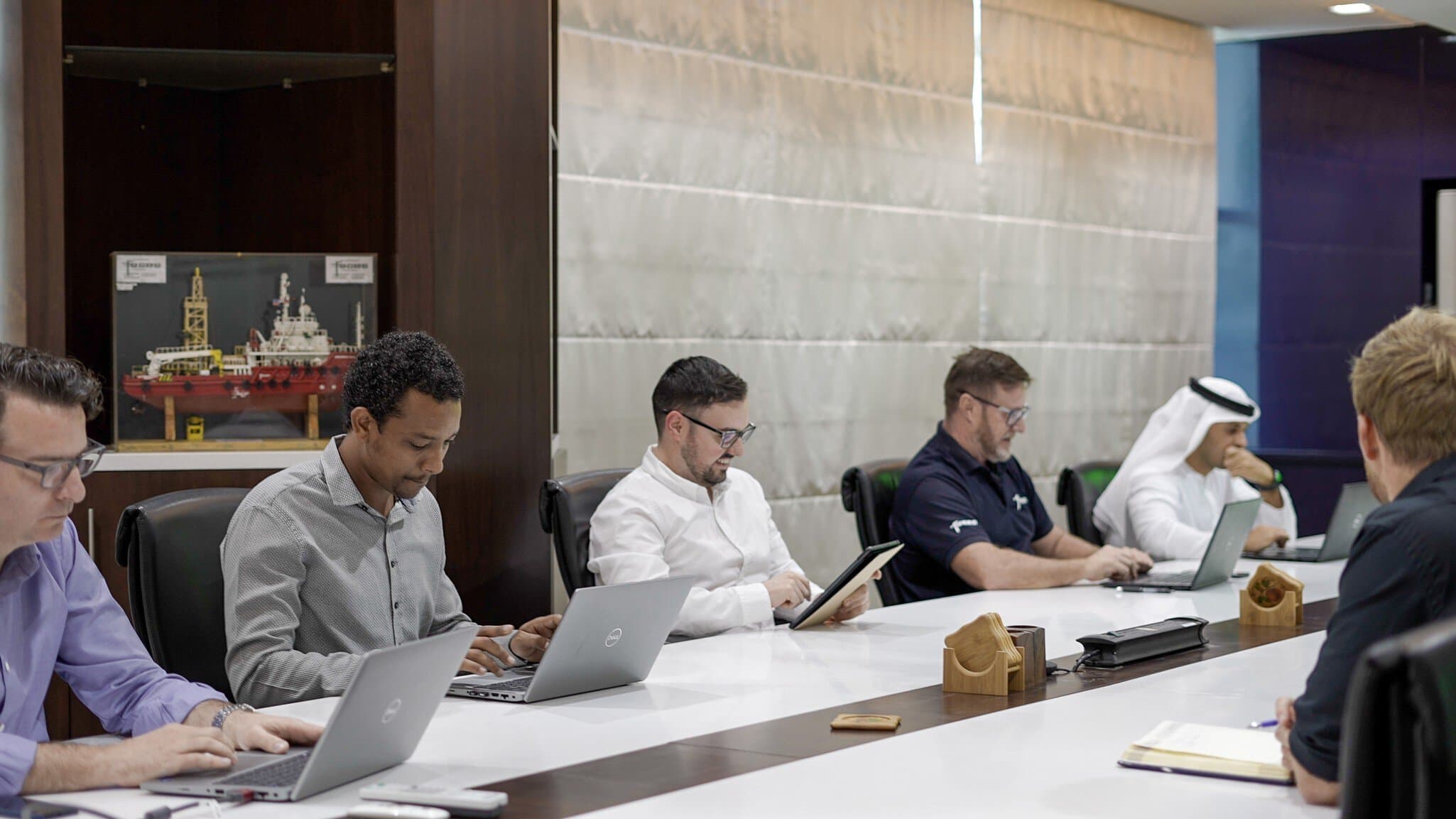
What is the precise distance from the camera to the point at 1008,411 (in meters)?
4.12

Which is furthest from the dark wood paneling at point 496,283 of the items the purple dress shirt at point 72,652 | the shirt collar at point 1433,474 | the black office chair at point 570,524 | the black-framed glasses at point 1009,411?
the shirt collar at point 1433,474

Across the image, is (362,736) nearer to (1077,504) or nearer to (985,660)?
(985,660)

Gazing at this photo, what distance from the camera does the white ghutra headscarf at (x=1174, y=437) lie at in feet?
15.1

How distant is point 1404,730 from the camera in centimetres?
112

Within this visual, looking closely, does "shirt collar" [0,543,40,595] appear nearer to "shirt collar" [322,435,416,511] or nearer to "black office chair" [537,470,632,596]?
"shirt collar" [322,435,416,511]

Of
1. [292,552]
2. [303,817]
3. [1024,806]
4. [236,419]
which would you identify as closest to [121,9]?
[236,419]

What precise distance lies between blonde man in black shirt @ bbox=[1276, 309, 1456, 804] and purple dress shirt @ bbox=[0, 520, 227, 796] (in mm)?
1481

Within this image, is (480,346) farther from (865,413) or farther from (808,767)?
(865,413)

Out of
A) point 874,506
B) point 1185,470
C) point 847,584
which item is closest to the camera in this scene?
point 847,584

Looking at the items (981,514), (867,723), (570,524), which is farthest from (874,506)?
(867,723)

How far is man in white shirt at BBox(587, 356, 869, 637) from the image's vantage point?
325 centimetres

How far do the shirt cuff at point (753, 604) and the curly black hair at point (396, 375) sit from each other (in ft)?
2.68

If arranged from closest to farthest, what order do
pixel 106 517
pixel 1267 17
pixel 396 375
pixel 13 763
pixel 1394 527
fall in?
pixel 1394 527, pixel 13 763, pixel 396 375, pixel 106 517, pixel 1267 17

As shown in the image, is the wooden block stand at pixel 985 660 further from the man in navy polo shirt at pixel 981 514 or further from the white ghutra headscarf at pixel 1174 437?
the white ghutra headscarf at pixel 1174 437
